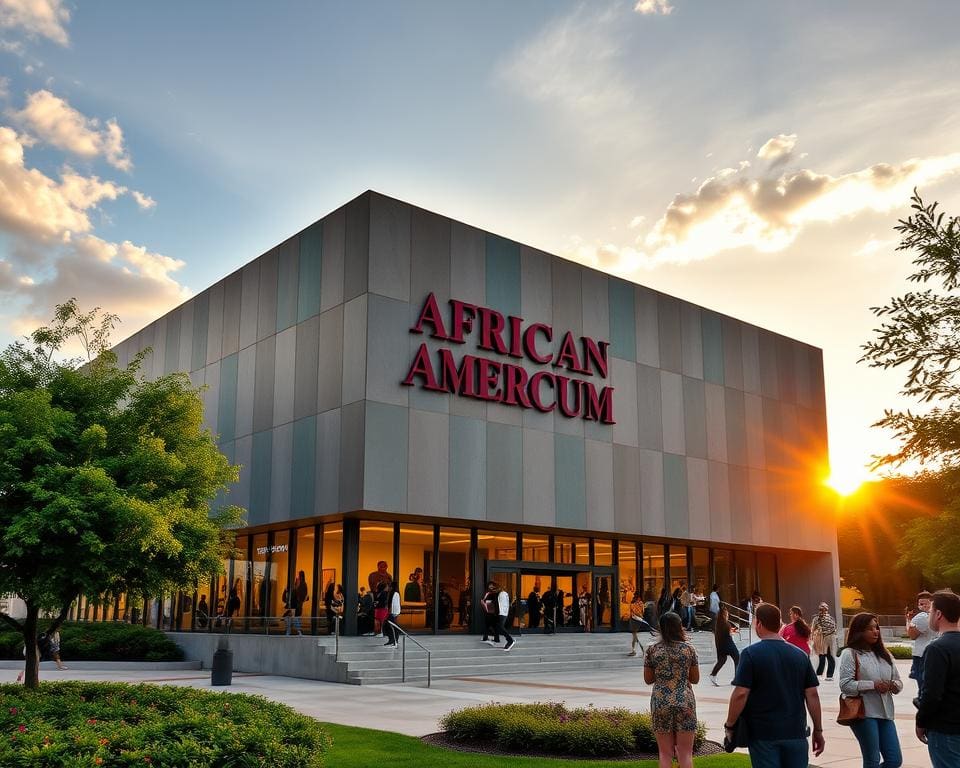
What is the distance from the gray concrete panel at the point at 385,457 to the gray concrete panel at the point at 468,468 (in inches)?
73.5

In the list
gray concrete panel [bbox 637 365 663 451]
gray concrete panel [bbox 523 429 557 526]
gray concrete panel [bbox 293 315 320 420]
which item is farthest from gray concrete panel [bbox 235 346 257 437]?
gray concrete panel [bbox 637 365 663 451]

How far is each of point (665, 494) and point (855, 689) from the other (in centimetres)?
2807

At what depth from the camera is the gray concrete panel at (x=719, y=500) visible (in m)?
38.4

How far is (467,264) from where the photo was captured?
3177cm

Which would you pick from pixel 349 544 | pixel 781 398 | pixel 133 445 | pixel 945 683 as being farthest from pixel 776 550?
pixel 945 683

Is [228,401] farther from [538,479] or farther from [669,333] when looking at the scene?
[669,333]

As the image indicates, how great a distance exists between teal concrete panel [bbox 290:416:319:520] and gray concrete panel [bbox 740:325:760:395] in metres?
20.1

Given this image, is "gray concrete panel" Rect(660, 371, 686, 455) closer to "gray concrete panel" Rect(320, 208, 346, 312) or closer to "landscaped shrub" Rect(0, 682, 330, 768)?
"gray concrete panel" Rect(320, 208, 346, 312)

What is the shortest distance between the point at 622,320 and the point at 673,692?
2865cm

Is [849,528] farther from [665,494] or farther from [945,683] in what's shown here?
[945,683]

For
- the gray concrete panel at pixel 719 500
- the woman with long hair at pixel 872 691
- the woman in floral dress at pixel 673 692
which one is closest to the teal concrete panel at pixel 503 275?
the gray concrete panel at pixel 719 500

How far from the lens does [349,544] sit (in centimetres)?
2919

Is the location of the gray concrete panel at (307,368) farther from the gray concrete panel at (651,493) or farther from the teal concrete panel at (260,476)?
the gray concrete panel at (651,493)

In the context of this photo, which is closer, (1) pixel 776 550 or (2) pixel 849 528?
(1) pixel 776 550
